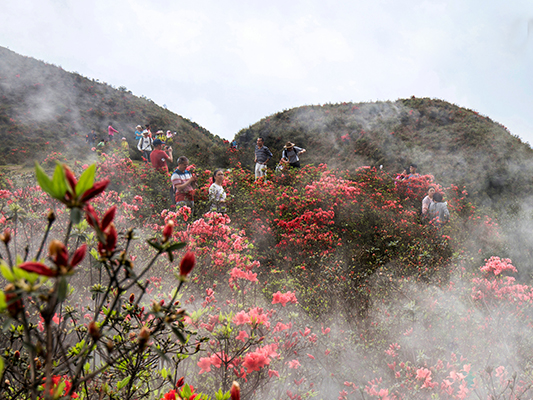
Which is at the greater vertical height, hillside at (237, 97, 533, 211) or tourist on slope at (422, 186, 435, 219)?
hillside at (237, 97, 533, 211)

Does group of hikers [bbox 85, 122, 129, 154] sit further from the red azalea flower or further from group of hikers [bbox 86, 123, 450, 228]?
the red azalea flower

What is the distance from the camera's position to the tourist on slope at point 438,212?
5574mm

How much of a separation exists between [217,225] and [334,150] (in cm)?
1293

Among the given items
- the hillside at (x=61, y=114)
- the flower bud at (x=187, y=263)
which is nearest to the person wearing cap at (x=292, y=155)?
the hillside at (x=61, y=114)

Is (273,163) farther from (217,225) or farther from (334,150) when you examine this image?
(217,225)

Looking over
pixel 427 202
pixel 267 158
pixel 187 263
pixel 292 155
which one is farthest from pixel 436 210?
pixel 187 263

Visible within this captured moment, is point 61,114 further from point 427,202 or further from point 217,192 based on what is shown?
point 427,202

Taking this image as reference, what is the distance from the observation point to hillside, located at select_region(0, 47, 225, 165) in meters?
14.6

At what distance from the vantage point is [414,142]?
13523 mm

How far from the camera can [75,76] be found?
23.7 m

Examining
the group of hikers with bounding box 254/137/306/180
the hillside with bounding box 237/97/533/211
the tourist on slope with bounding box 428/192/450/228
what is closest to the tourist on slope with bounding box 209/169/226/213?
the group of hikers with bounding box 254/137/306/180

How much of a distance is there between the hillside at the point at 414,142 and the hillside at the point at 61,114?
198 inches

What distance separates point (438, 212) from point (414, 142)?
8.99m

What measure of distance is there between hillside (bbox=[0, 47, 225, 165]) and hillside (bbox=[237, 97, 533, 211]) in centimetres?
502
